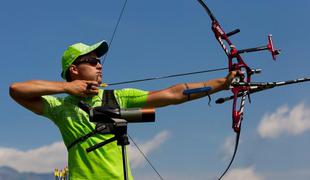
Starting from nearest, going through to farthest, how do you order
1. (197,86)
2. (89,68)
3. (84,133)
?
(197,86) < (84,133) < (89,68)

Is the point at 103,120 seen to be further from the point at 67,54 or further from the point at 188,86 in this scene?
the point at 67,54

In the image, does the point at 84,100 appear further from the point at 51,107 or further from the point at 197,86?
the point at 197,86

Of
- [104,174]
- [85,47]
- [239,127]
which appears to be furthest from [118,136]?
[239,127]

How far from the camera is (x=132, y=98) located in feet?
13.5

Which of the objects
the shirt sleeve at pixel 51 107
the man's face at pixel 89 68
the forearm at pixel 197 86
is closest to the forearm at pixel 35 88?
the shirt sleeve at pixel 51 107

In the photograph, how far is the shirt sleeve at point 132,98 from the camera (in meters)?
A: 4.09

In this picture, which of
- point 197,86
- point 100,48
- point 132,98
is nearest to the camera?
point 197,86

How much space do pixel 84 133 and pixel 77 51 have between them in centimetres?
77

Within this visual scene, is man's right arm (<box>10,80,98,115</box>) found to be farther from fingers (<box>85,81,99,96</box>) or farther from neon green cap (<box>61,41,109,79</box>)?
neon green cap (<box>61,41,109,79</box>)

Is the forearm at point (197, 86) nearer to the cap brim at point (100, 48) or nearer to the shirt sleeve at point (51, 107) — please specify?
the cap brim at point (100, 48)

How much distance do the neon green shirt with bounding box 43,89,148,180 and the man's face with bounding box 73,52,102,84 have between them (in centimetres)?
15

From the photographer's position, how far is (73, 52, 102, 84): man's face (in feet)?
13.9

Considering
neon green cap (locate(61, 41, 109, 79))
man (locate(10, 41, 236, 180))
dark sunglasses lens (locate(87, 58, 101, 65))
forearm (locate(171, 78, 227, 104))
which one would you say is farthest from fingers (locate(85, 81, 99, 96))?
forearm (locate(171, 78, 227, 104))

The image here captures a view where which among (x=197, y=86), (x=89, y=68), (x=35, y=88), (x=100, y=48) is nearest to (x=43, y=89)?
(x=35, y=88)
